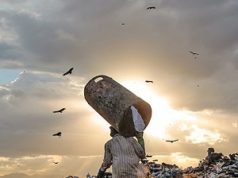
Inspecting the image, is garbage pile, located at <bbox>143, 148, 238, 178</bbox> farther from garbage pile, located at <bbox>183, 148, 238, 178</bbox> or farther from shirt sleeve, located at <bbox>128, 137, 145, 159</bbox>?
shirt sleeve, located at <bbox>128, 137, 145, 159</bbox>

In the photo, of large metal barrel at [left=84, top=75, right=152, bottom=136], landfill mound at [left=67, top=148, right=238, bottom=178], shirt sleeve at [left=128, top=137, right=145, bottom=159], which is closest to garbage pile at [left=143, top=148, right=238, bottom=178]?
landfill mound at [left=67, top=148, right=238, bottom=178]

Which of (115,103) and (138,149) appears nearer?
(138,149)

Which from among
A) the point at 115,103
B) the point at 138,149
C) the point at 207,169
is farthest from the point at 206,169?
the point at 138,149

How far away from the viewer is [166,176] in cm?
1812

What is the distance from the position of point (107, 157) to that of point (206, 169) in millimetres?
10934

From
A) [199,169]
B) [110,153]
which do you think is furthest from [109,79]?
[199,169]

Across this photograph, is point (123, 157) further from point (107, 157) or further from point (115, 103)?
point (115, 103)

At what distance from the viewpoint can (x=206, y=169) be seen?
18.9 meters

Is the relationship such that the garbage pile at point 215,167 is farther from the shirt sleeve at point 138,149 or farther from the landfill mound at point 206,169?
the shirt sleeve at point 138,149

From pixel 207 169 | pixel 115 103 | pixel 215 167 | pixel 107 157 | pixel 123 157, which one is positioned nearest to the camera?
pixel 123 157

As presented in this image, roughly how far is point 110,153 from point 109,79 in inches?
192

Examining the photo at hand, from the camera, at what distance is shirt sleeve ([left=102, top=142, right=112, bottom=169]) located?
868 cm

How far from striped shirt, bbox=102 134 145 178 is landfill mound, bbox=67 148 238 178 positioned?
8.43 metres

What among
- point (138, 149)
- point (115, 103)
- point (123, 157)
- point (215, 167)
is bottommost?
point (123, 157)
